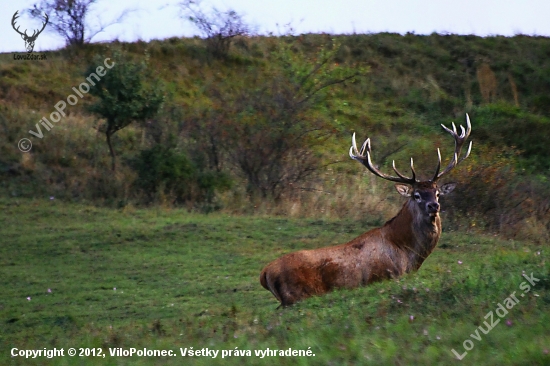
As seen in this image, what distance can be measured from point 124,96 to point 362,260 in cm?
1093

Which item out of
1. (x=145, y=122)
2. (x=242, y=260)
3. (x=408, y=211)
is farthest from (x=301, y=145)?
(x=408, y=211)

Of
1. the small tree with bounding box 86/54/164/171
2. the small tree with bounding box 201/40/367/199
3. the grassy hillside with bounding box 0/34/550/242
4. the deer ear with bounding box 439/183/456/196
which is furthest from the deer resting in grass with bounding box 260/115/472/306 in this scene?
the small tree with bounding box 86/54/164/171

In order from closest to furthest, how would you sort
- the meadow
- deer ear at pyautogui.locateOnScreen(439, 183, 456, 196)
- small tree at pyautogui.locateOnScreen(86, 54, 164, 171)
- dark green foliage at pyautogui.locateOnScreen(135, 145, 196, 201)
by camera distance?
the meadow
deer ear at pyautogui.locateOnScreen(439, 183, 456, 196)
dark green foliage at pyautogui.locateOnScreen(135, 145, 196, 201)
small tree at pyautogui.locateOnScreen(86, 54, 164, 171)

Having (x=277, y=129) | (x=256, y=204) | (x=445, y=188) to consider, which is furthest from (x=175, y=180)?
(x=445, y=188)

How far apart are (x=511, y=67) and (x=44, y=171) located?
22.3 meters

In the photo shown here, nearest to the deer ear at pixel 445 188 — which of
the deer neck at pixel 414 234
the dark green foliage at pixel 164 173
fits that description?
the deer neck at pixel 414 234

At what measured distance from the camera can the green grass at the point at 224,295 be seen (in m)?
5.87

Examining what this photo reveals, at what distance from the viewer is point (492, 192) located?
15.2 metres

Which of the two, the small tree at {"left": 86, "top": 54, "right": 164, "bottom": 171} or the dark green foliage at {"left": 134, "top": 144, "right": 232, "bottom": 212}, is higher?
the small tree at {"left": 86, "top": 54, "right": 164, "bottom": 171}

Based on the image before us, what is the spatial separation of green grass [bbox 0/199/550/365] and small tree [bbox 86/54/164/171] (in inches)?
105

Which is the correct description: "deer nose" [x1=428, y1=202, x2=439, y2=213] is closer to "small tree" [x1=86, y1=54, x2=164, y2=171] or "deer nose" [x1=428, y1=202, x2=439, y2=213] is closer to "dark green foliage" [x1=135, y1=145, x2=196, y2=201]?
"dark green foliage" [x1=135, y1=145, x2=196, y2=201]

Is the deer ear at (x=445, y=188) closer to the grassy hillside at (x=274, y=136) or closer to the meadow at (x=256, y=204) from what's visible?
the meadow at (x=256, y=204)

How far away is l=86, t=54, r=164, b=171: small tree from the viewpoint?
703 inches

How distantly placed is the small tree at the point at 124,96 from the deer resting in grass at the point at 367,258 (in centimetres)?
1013
